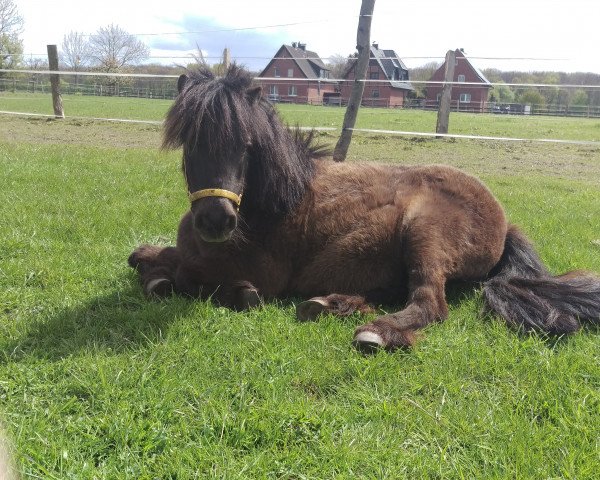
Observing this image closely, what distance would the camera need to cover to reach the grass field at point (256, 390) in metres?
1.93

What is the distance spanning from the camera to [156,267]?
3785mm

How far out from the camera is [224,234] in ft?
9.80

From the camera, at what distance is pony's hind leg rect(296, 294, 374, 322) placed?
327 cm

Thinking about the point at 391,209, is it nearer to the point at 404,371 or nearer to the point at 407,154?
the point at 404,371

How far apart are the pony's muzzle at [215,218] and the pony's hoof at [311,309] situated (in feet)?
2.30

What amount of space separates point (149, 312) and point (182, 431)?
1.18m

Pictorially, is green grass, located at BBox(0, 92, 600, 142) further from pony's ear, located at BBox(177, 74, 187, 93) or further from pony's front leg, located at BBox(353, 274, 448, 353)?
pony's front leg, located at BBox(353, 274, 448, 353)

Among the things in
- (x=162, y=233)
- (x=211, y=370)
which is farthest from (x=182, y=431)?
(x=162, y=233)

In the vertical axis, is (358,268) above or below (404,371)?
above

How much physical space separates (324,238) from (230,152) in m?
0.97

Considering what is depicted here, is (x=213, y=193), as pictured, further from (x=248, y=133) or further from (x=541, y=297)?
(x=541, y=297)

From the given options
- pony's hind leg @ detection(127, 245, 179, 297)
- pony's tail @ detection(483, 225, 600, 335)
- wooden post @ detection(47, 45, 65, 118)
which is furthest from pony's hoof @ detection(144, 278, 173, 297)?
wooden post @ detection(47, 45, 65, 118)

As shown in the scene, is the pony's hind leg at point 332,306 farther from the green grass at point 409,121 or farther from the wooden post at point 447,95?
the green grass at point 409,121

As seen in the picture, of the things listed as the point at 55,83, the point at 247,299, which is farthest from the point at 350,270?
the point at 55,83
